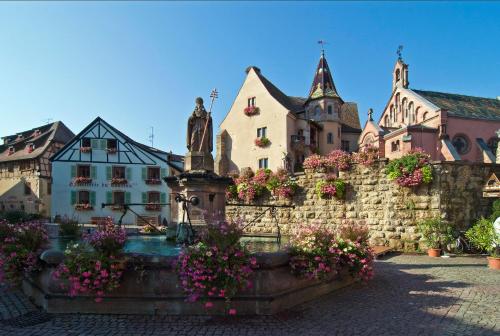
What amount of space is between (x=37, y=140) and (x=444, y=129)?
40188 millimetres

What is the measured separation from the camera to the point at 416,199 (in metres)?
13.0

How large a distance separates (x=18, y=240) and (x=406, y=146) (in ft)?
95.4

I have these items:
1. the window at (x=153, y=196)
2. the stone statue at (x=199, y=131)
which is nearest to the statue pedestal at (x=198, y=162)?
the stone statue at (x=199, y=131)

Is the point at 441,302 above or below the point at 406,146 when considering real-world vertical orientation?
below

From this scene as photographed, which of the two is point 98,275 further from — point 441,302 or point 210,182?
point 441,302

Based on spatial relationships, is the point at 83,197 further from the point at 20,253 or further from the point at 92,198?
the point at 20,253

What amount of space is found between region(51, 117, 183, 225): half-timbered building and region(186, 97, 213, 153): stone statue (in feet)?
77.4

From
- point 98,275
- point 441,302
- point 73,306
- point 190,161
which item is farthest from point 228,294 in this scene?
point 190,161

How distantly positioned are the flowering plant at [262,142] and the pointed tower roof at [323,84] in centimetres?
709

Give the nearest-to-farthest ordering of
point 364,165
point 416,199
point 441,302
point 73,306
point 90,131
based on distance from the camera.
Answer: point 73,306
point 441,302
point 416,199
point 364,165
point 90,131

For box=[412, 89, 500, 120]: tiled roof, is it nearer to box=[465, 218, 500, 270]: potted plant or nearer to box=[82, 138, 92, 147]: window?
box=[465, 218, 500, 270]: potted plant

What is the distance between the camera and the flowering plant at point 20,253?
6.07 meters

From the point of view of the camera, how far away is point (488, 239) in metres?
10.0

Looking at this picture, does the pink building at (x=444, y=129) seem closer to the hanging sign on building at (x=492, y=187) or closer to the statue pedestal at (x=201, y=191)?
the hanging sign on building at (x=492, y=187)
